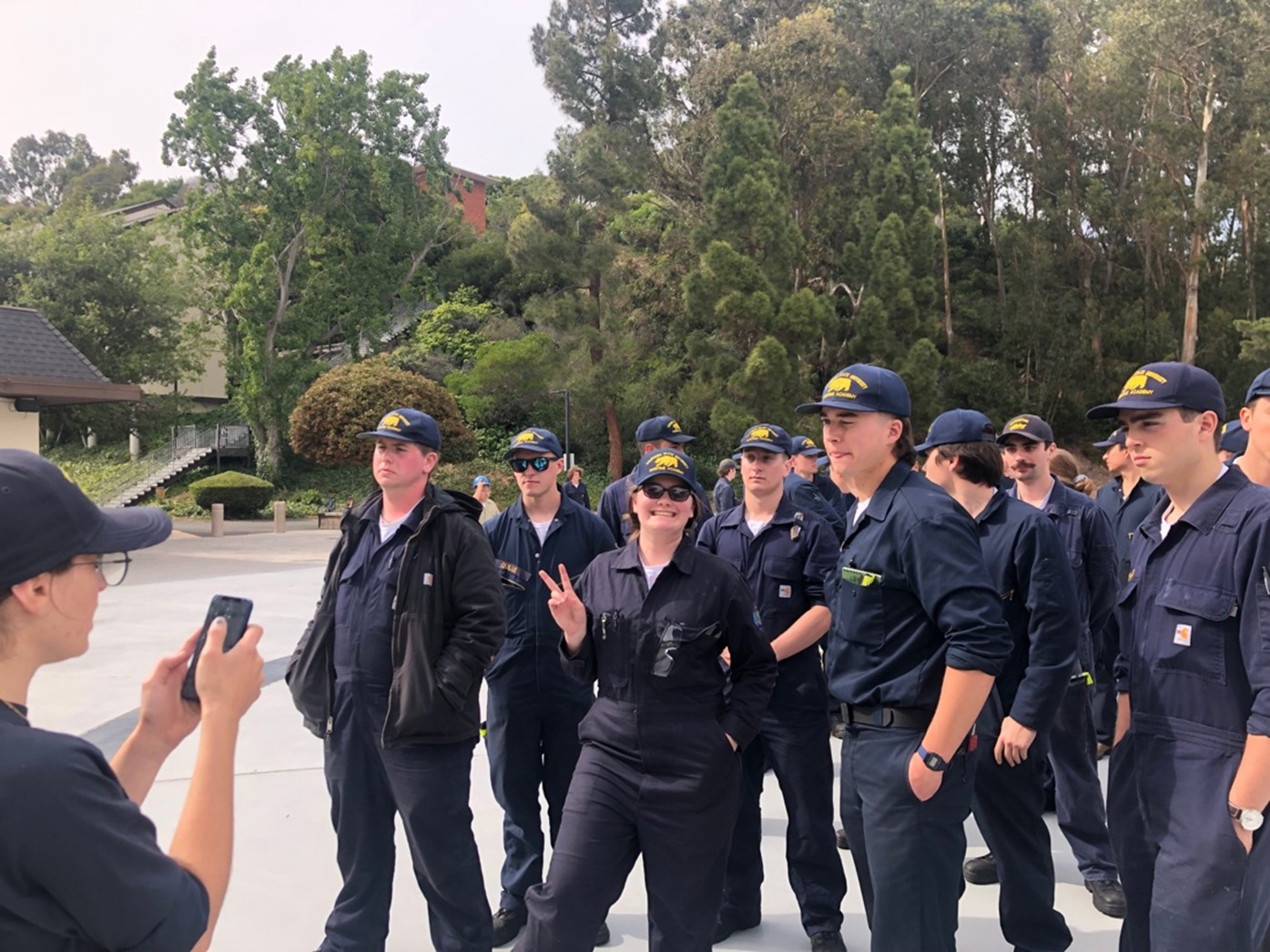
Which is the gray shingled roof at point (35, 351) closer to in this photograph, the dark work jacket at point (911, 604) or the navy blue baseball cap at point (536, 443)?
the navy blue baseball cap at point (536, 443)

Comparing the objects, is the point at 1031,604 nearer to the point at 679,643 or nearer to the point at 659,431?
the point at 679,643

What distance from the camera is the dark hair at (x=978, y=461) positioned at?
3.67m

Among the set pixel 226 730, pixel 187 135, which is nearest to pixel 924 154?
pixel 187 135

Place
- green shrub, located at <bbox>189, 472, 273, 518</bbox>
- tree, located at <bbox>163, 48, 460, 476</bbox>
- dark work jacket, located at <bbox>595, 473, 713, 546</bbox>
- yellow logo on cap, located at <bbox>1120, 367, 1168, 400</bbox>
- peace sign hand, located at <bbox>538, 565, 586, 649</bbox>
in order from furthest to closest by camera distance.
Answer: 1. tree, located at <bbox>163, 48, 460, 476</bbox>
2. green shrub, located at <bbox>189, 472, 273, 518</bbox>
3. dark work jacket, located at <bbox>595, 473, 713, 546</bbox>
4. peace sign hand, located at <bbox>538, 565, 586, 649</bbox>
5. yellow logo on cap, located at <bbox>1120, 367, 1168, 400</bbox>

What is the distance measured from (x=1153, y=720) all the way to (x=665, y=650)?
138 centimetres

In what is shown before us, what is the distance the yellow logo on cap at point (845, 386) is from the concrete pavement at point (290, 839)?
2.25m

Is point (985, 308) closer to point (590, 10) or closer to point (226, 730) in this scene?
point (590, 10)

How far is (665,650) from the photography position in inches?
117

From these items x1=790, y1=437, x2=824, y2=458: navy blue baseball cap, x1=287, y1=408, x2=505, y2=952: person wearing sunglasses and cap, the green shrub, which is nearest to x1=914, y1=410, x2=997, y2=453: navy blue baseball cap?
x1=287, y1=408, x2=505, y2=952: person wearing sunglasses and cap

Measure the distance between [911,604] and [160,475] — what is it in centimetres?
3625

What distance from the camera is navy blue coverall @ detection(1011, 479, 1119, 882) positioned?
14.0 feet

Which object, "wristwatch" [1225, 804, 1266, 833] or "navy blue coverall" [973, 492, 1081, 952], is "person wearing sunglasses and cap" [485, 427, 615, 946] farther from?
"wristwatch" [1225, 804, 1266, 833]

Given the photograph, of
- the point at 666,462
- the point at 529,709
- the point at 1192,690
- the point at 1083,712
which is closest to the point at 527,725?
the point at 529,709

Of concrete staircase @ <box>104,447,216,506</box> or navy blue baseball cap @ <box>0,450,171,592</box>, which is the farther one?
concrete staircase @ <box>104,447,216,506</box>
